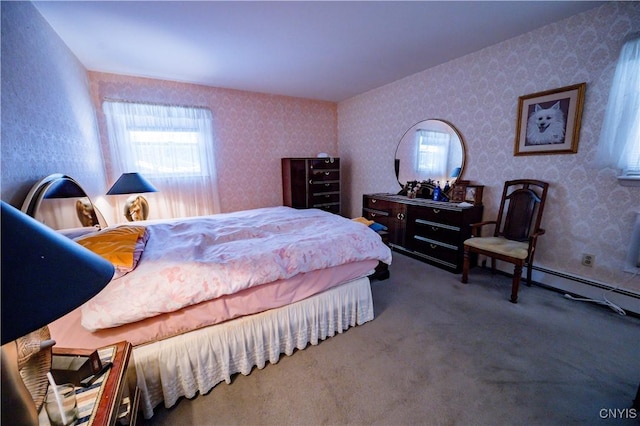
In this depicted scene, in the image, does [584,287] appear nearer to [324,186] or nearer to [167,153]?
[324,186]

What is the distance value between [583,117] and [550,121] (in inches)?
8.5

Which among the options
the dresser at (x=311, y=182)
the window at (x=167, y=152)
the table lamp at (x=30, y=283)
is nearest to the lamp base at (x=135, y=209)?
the window at (x=167, y=152)

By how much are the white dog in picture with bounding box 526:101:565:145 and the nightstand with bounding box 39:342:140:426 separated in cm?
351

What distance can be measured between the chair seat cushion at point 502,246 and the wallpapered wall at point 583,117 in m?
0.43

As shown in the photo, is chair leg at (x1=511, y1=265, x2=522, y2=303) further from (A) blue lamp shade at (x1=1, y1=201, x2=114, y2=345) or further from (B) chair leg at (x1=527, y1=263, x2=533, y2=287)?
(A) blue lamp shade at (x1=1, y1=201, x2=114, y2=345)

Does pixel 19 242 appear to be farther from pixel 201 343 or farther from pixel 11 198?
pixel 11 198

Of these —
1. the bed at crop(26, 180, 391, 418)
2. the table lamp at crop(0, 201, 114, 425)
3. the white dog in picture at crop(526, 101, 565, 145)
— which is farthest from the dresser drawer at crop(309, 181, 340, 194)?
the table lamp at crop(0, 201, 114, 425)

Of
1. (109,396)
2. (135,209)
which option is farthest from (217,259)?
(135,209)

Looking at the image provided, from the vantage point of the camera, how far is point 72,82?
A: 2.35 meters

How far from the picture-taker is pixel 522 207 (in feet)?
8.02

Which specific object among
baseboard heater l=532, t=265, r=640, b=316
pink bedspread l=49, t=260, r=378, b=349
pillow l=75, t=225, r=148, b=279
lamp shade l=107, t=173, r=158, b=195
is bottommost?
baseboard heater l=532, t=265, r=640, b=316

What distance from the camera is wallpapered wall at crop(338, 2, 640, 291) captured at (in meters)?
1.99

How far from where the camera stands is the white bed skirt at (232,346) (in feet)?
4.08

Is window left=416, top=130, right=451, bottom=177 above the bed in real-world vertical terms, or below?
above
